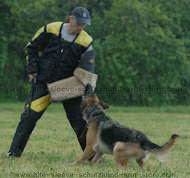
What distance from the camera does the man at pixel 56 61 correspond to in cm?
779

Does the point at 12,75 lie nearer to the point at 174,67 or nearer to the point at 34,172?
the point at 174,67

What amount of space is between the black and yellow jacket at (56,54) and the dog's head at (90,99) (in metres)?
0.31

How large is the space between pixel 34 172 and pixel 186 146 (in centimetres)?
447

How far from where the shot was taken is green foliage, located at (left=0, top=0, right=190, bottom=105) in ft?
94.3

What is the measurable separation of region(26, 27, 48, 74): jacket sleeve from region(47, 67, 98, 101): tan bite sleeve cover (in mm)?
356

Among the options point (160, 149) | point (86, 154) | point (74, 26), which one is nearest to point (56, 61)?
point (74, 26)

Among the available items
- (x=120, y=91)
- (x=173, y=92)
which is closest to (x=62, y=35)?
(x=120, y=91)

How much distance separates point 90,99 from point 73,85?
0.37m

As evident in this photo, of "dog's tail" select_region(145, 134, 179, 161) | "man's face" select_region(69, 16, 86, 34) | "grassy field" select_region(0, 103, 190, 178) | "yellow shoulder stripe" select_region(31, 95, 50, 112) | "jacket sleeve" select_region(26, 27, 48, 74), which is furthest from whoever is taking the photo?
"yellow shoulder stripe" select_region(31, 95, 50, 112)

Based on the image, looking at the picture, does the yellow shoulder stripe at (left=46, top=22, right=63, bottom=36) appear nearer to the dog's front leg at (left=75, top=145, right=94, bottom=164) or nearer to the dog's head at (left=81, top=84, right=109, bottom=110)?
the dog's head at (left=81, top=84, right=109, bottom=110)

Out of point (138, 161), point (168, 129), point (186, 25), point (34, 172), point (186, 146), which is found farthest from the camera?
point (186, 25)

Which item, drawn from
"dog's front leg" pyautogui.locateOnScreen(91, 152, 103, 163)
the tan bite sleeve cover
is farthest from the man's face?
"dog's front leg" pyautogui.locateOnScreen(91, 152, 103, 163)

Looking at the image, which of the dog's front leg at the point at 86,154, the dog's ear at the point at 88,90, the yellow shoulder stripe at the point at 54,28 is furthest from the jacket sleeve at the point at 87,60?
the dog's front leg at the point at 86,154

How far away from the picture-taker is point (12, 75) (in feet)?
99.5
